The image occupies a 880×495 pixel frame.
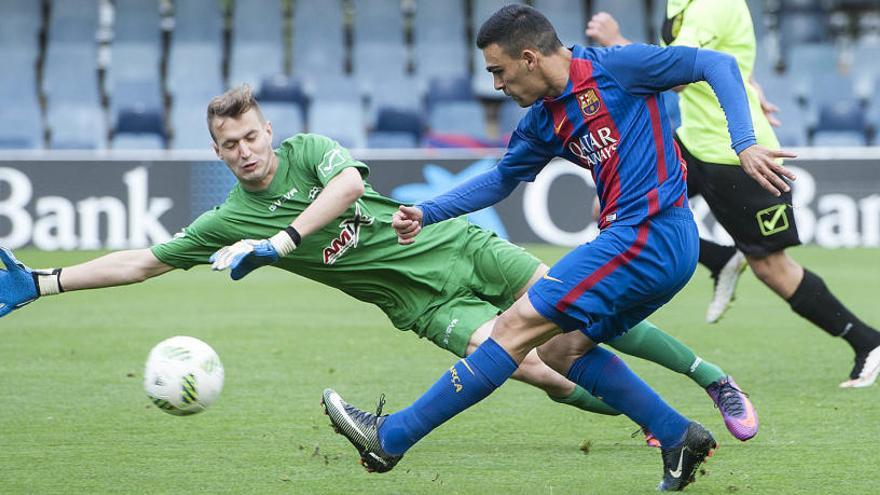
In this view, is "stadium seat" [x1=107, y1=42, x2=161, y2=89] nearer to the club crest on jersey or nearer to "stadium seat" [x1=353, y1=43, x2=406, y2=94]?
"stadium seat" [x1=353, y1=43, x2=406, y2=94]

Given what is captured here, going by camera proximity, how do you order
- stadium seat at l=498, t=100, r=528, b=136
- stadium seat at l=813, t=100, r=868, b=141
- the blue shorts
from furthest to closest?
stadium seat at l=813, t=100, r=868, b=141 → stadium seat at l=498, t=100, r=528, b=136 → the blue shorts

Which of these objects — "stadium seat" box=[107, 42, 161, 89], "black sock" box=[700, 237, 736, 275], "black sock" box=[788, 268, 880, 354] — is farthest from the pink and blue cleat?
"stadium seat" box=[107, 42, 161, 89]

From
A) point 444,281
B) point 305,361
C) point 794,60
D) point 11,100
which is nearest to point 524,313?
point 444,281

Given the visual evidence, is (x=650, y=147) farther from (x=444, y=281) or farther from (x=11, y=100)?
(x=11, y=100)

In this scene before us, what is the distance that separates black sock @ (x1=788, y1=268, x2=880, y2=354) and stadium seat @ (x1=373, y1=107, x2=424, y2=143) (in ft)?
36.4

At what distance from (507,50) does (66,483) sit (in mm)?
2225

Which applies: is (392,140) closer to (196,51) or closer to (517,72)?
(196,51)

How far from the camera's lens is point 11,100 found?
18.5m

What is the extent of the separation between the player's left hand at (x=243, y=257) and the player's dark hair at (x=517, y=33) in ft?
3.40

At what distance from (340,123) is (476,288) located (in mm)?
12193

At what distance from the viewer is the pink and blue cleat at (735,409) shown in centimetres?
539

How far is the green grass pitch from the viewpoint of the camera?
16.9 feet

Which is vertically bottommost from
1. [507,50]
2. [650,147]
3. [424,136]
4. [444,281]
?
[424,136]

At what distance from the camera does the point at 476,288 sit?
5.94 metres
